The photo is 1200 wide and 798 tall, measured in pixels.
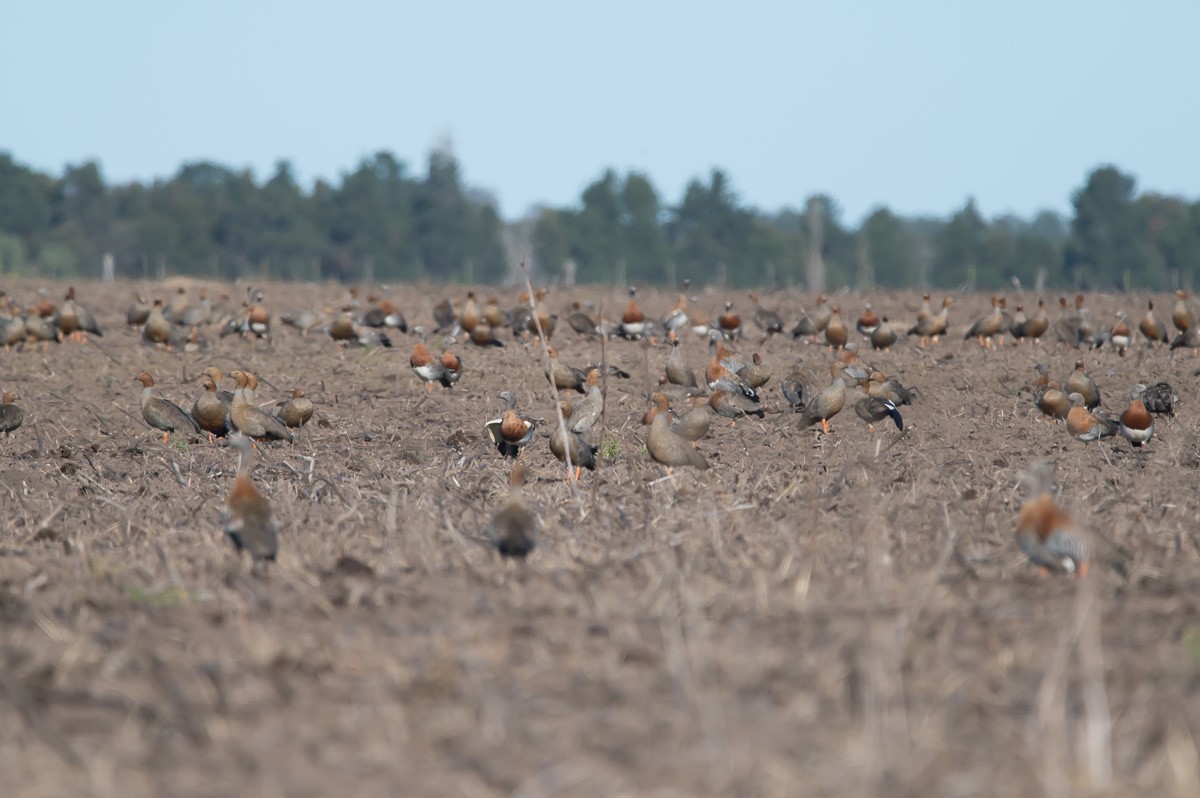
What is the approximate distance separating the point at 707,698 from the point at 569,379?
518 inches

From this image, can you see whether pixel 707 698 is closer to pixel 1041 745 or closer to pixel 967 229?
pixel 1041 745

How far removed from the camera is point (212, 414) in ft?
49.2

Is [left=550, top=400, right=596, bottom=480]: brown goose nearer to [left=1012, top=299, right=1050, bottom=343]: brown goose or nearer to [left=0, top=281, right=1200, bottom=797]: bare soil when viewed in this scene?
[left=0, top=281, right=1200, bottom=797]: bare soil

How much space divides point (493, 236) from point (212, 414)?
2371 inches

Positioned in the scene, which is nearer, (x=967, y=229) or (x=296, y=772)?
(x=296, y=772)

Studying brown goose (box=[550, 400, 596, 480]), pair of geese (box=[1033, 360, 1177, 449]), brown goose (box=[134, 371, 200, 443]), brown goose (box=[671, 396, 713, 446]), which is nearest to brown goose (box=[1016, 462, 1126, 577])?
brown goose (box=[550, 400, 596, 480])

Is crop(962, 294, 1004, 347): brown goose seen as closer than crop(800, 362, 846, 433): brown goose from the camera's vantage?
No

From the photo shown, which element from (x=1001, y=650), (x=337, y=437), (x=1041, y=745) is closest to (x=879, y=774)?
(x=1041, y=745)

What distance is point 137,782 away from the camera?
4.84 m

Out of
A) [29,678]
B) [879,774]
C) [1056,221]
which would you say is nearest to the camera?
[879,774]

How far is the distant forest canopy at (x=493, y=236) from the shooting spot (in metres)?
62.5

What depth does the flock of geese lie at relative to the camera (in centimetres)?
846

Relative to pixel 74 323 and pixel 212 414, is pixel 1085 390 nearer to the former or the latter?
pixel 212 414

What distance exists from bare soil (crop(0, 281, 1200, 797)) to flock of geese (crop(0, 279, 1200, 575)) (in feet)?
1.06
